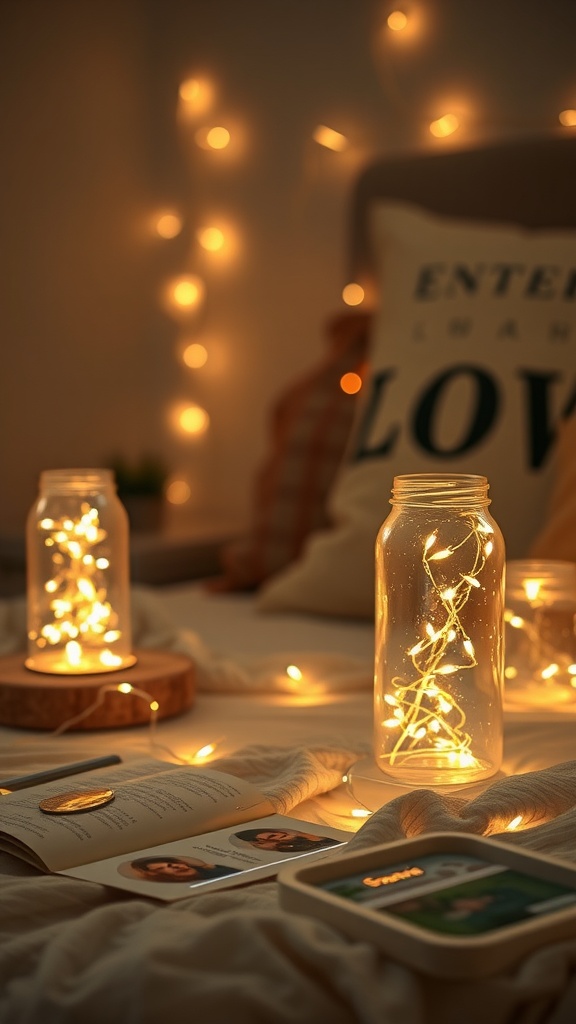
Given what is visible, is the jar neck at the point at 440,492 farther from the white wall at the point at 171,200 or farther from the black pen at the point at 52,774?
the white wall at the point at 171,200

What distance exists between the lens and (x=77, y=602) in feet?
5.00

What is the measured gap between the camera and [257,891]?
0.81m

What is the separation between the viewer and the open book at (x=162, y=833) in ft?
2.81

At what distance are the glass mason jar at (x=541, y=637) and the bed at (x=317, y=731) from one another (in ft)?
0.12

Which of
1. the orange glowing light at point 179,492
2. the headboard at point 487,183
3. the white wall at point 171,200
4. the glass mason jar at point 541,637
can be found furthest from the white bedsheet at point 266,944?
the orange glowing light at point 179,492

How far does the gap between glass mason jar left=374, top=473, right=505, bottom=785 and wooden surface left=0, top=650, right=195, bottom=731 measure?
306 millimetres

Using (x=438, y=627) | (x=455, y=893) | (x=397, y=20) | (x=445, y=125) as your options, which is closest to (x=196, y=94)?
(x=397, y=20)

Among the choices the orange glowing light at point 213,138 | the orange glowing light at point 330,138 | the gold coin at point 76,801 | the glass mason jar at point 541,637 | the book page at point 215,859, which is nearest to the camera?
the book page at point 215,859

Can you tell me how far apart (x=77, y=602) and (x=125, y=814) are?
0.61 meters

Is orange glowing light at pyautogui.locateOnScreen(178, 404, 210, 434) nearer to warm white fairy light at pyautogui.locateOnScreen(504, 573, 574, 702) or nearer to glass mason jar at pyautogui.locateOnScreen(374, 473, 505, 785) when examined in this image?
warm white fairy light at pyautogui.locateOnScreen(504, 573, 574, 702)

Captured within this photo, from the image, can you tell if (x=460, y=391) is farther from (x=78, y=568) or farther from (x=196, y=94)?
(x=196, y=94)

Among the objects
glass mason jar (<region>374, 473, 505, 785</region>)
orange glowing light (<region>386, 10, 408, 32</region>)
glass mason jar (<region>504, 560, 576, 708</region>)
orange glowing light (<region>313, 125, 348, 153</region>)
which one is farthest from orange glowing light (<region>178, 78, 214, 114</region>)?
glass mason jar (<region>374, 473, 505, 785</region>)

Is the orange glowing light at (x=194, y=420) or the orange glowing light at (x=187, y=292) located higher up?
the orange glowing light at (x=187, y=292)

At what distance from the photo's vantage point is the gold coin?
37.6 inches
